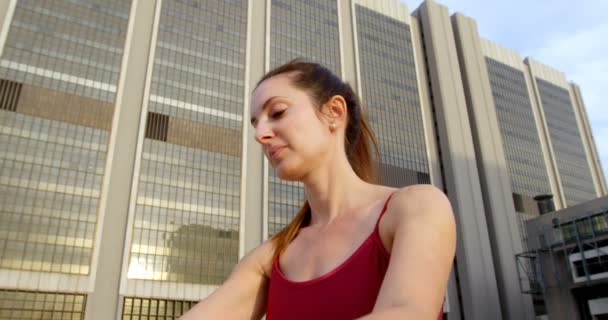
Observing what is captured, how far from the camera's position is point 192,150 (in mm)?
37125

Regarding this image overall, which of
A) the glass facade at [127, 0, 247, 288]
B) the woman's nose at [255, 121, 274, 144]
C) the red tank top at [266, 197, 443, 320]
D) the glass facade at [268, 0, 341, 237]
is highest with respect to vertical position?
the glass facade at [268, 0, 341, 237]

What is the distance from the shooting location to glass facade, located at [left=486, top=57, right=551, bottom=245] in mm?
54594

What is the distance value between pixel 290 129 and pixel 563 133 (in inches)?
2868

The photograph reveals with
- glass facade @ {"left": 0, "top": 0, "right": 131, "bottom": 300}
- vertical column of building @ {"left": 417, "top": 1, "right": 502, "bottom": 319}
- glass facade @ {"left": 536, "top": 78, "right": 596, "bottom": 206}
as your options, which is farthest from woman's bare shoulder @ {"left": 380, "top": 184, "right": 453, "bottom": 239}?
glass facade @ {"left": 536, "top": 78, "right": 596, "bottom": 206}

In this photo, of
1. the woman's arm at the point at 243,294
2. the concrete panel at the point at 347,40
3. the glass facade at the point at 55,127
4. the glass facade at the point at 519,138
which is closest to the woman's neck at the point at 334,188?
the woman's arm at the point at 243,294

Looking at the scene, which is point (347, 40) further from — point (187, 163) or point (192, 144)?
point (187, 163)

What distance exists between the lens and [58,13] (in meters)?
35.8

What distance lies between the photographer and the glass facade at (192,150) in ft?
108

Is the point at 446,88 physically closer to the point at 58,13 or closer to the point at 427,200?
the point at 58,13

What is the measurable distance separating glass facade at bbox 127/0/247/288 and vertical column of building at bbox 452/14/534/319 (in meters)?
30.7

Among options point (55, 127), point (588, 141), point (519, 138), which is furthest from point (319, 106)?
point (588, 141)

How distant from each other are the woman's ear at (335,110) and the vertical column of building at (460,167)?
48027mm

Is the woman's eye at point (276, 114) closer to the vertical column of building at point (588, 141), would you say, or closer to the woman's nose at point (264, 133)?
the woman's nose at point (264, 133)

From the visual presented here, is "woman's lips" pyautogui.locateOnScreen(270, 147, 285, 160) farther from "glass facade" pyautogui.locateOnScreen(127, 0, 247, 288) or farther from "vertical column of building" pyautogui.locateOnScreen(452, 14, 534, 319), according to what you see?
"vertical column of building" pyautogui.locateOnScreen(452, 14, 534, 319)
